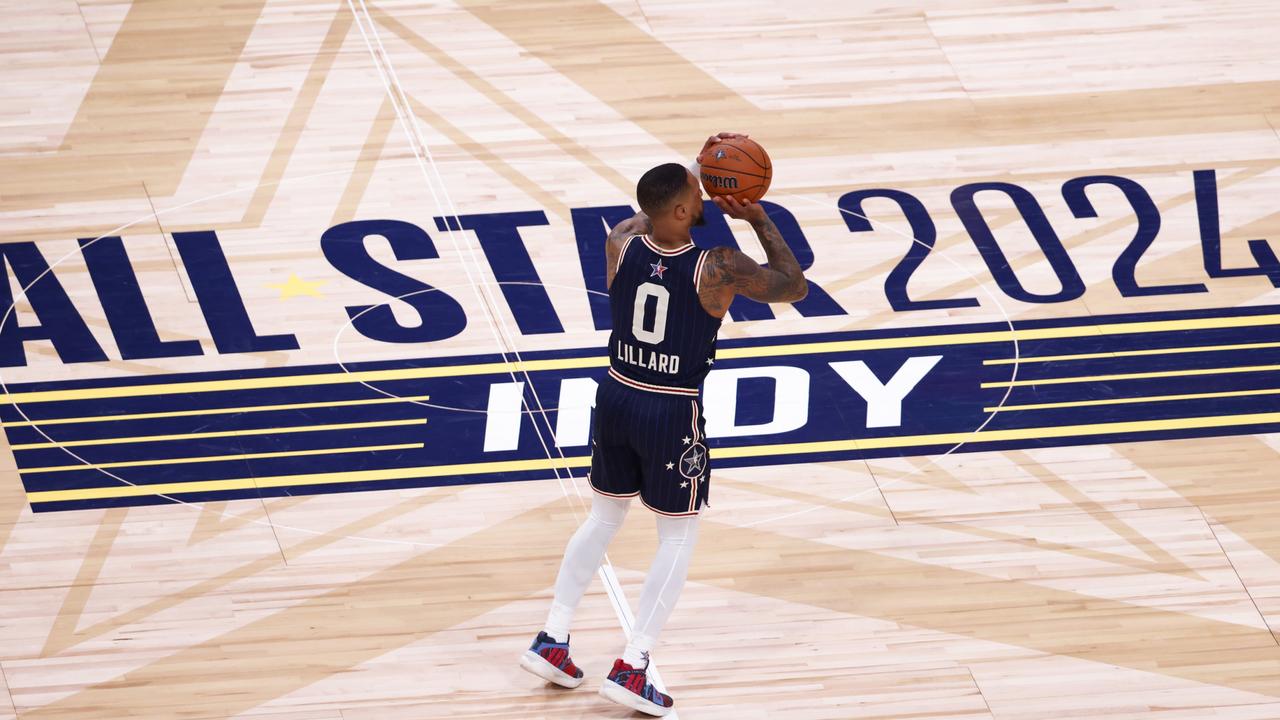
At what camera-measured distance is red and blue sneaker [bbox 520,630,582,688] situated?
5816 mm

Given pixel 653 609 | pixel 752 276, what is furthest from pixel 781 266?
pixel 653 609

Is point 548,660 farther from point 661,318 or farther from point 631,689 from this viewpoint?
point 661,318

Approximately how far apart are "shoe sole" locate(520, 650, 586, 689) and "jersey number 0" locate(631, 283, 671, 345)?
1236 millimetres

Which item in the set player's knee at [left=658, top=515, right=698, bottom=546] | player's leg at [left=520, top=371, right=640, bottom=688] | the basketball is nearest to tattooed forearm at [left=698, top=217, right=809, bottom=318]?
the basketball

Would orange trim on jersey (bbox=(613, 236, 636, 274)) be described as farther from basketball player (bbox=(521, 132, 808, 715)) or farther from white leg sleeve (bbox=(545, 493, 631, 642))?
white leg sleeve (bbox=(545, 493, 631, 642))

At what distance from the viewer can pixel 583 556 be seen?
18.9 feet

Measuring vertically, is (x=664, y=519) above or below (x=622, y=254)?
below

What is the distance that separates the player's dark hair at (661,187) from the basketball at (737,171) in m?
0.17

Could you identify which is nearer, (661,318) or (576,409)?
(661,318)

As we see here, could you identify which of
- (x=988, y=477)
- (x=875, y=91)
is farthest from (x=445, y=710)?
(x=875, y=91)

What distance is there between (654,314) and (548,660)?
52.6 inches

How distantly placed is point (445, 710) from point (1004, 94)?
5.24 m

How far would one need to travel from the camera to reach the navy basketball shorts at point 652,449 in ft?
18.1

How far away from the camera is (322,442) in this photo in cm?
705
